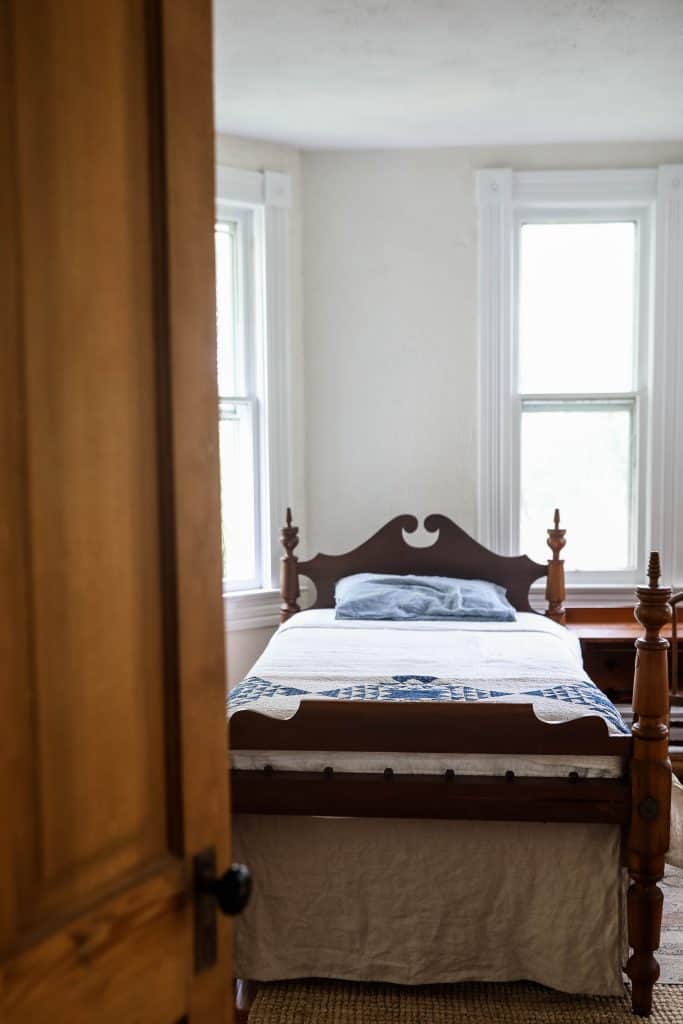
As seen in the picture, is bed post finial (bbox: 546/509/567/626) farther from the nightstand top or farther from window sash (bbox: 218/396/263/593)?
window sash (bbox: 218/396/263/593)

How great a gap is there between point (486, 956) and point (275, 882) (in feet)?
1.96

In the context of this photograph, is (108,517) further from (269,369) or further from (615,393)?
(615,393)

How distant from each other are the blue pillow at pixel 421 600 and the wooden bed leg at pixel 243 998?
5.43 feet

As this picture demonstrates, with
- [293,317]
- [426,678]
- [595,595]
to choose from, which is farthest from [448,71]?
[595,595]

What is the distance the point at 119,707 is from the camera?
953mm

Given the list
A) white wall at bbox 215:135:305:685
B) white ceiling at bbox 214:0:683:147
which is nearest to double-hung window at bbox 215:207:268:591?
white wall at bbox 215:135:305:685

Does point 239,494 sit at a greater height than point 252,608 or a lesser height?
greater

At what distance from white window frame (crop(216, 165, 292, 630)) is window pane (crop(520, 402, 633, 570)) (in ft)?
4.00

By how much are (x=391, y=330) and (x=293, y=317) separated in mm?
492

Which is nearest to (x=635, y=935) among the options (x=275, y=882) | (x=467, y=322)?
(x=275, y=882)

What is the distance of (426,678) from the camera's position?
2.90 m

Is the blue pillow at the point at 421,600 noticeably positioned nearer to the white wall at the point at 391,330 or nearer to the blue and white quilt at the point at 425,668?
the blue and white quilt at the point at 425,668

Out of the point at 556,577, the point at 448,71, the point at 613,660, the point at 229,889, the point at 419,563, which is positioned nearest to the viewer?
the point at 229,889

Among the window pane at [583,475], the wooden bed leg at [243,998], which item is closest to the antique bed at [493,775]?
the wooden bed leg at [243,998]
